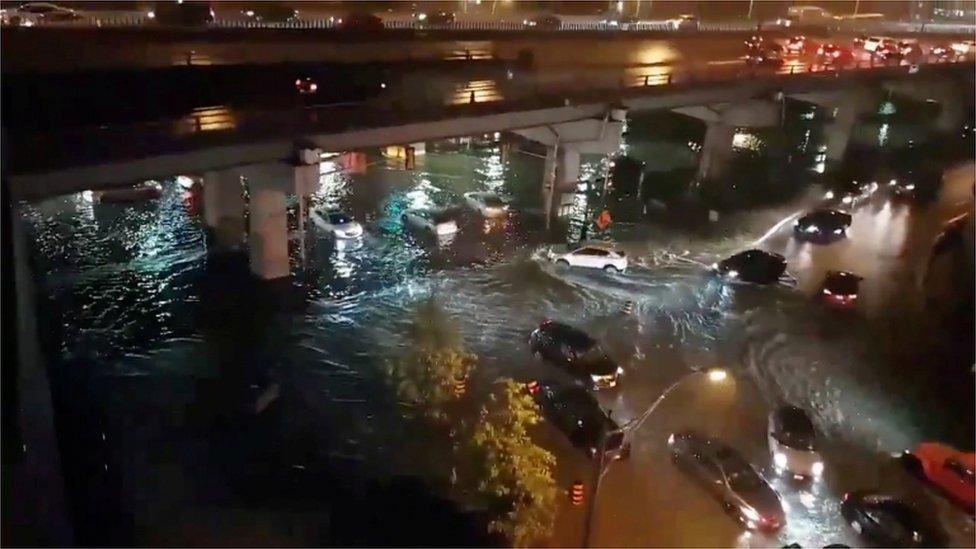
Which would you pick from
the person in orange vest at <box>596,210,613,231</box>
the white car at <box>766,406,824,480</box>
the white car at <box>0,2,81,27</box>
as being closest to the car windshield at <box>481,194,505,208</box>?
the person in orange vest at <box>596,210,613,231</box>

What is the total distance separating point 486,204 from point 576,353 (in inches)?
488

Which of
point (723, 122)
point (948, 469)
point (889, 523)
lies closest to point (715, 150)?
point (723, 122)

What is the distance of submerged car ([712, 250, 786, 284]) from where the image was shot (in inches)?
971

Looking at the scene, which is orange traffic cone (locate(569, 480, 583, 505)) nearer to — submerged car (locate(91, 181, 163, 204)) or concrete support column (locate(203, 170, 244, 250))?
concrete support column (locate(203, 170, 244, 250))

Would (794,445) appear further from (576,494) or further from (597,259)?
(597,259)

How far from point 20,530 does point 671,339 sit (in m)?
15.2

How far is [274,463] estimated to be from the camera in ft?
48.2

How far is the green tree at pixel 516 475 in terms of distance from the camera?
12812 millimetres

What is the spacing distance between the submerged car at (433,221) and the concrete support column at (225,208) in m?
5.87

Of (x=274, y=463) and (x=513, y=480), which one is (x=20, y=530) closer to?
(x=274, y=463)

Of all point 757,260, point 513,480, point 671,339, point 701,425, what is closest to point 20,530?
point 513,480

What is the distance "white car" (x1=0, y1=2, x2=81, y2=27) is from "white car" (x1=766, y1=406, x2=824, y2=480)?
25.4 m

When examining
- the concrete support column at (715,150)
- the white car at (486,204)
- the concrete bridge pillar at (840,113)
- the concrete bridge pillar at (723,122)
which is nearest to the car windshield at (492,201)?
the white car at (486,204)

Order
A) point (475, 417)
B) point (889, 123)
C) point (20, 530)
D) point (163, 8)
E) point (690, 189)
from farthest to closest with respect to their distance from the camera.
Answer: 1. point (889, 123)
2. point (690, 189)
3. point (163, 8)
4. point (475, 417)
5. point (20, 530)
